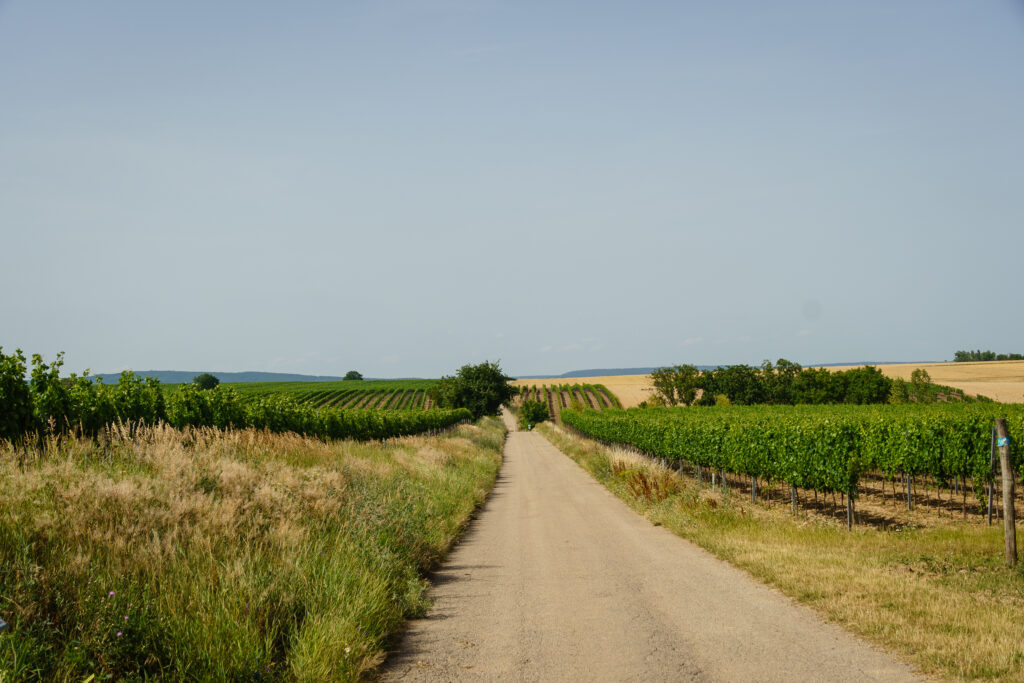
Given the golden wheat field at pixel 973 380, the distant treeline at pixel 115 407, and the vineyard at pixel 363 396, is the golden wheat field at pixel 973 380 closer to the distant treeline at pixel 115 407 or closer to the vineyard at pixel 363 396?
the vineyard at pixel 363 396

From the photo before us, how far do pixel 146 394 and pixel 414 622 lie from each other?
12.2 m

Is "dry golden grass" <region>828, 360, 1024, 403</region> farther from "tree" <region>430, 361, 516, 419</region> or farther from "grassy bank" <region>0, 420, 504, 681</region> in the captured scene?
"grassy bank" <region>0, 420, 504, 681</region>

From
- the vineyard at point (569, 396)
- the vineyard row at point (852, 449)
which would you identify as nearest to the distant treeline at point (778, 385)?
the vineyard at point (569, 396)

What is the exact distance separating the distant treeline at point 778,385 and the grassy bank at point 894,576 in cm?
8451

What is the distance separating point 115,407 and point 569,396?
124594mm

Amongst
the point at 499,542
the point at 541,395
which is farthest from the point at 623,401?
the point at 499,542

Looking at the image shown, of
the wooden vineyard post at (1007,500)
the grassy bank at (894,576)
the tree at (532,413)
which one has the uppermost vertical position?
the wooden vineyard post at (1007,500)

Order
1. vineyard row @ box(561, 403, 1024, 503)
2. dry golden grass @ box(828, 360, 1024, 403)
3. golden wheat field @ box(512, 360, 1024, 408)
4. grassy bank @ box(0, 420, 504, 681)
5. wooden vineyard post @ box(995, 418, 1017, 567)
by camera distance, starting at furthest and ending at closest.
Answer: golden wheat field @ box(512, 360, 1024, 408)
dry golden grass @ box(828, 360, 1024, 403)
vineyard row @ box(561, 403, 1024, 503)
wooden vineyard post @ box(995, 418, 1017, 567)
grassy bank @ box(0, 420, 504, 681)

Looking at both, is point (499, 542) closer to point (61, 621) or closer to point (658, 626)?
point (658, 626)

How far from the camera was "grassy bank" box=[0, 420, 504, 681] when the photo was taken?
16.9 ft

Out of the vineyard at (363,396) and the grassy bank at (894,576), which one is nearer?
the grassy bank at (894,576)

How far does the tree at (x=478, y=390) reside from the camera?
8975 cm

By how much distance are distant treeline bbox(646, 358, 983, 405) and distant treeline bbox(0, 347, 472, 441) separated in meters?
84.6

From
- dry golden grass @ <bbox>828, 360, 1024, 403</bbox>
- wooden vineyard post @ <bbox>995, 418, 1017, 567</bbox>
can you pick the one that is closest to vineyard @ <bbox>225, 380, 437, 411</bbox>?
dry golden grass @ <bbox>828, 360, 1024, 403</bbox>
